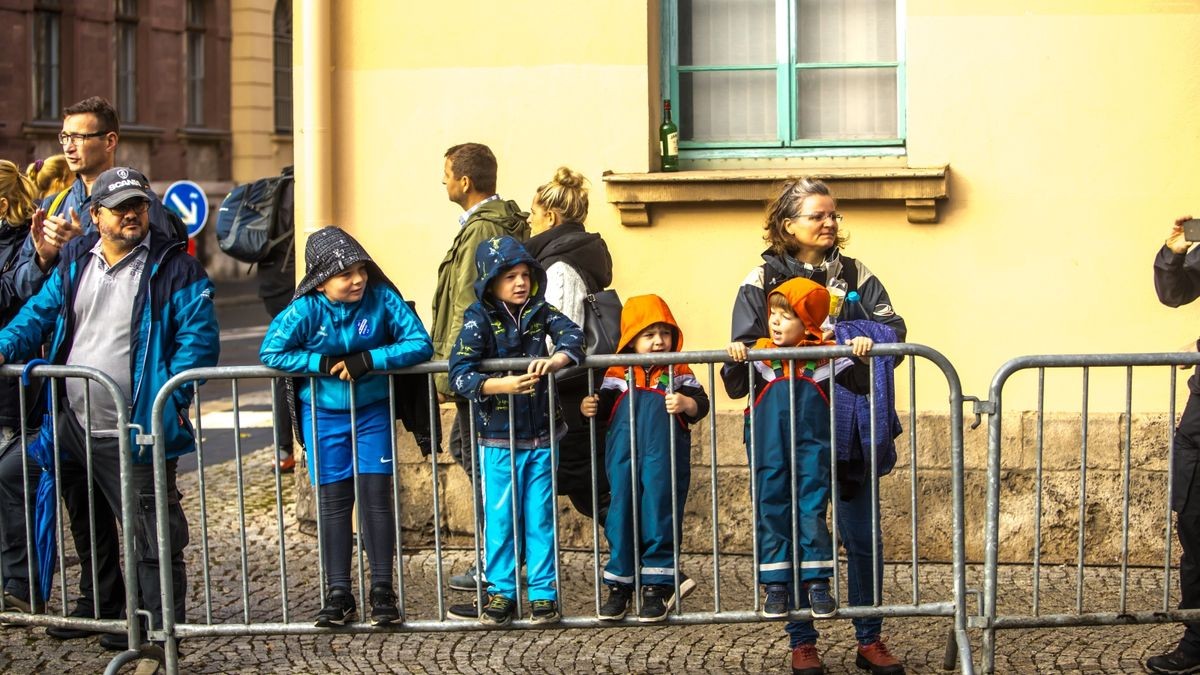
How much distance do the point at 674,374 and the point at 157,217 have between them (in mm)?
2146

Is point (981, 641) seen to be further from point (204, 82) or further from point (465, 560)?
point (204, 82)

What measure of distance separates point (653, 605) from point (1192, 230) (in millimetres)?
2265

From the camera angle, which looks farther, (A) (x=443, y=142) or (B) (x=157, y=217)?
(A) (x=443, y=142)

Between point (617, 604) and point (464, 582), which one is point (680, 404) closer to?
point (617, 604)

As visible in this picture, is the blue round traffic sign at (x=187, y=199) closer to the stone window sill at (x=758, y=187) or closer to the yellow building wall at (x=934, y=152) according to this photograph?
the yellow building wall at (x=934, y=152)

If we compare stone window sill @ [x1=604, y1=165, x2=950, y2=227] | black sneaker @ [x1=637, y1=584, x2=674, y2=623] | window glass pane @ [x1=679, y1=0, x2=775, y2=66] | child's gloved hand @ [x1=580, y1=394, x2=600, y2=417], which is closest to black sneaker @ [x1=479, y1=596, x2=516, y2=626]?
black sneaker @ [x1=637, y1=584, x2=674, y2=623]

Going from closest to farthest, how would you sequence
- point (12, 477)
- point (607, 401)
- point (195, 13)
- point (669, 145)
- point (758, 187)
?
point (607, 401) < point (12, 477) < point (758, 187) < point (669, 145) < point (195, 13)

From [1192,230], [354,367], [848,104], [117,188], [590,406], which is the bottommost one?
[590,406]

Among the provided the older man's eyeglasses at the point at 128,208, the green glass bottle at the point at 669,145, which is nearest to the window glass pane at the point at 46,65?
the green glass bottle at the point at 669,145

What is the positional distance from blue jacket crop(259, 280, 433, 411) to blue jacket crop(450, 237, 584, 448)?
220mm

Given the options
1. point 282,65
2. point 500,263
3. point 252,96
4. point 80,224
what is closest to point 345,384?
point 500,263

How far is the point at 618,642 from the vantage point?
22.7ft

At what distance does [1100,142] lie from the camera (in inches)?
315

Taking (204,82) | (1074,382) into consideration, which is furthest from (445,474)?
(204,82)
